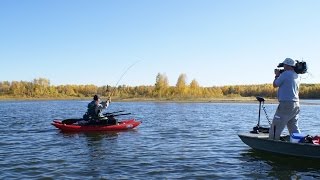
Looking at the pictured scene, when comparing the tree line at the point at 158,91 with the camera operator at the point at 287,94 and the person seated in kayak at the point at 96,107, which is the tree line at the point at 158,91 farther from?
the camera operator at the point at 287,94

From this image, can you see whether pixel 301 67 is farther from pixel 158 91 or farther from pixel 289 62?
pixel 158 91

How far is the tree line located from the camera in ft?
341

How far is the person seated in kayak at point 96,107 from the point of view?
2128 centimetres

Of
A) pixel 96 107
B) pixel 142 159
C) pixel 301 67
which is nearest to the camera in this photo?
pixel 301 67

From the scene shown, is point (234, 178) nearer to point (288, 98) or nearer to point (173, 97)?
point (288, 98)

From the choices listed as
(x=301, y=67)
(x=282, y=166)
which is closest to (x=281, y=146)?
(x=282, y=166)

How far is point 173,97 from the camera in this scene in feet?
326

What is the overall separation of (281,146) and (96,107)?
11.0 m

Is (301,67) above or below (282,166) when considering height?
above

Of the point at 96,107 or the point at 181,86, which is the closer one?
the point at 96,107

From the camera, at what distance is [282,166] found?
12.3 m

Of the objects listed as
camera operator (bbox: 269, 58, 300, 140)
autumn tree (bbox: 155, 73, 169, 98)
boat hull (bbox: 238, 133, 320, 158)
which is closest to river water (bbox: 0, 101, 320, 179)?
boat hull (bbox: 238, 133, 320, 158)

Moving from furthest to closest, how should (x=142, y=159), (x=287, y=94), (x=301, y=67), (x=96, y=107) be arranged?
(x=96, y=107)
(x=142, y=159)
(x=301, y=67)
(x=287, y=94)

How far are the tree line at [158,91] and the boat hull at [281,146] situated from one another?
204 feet
